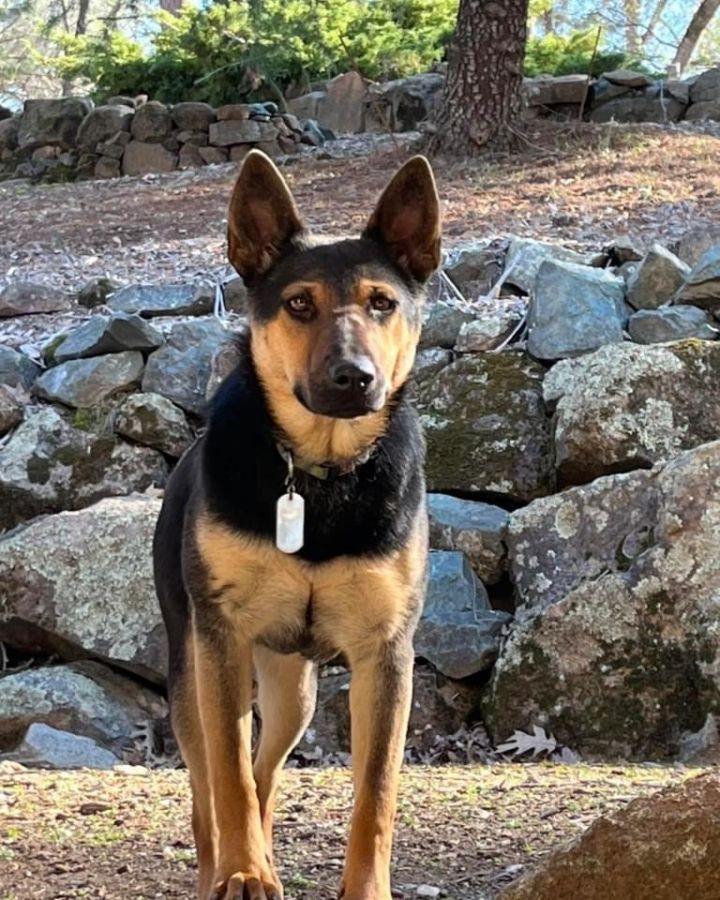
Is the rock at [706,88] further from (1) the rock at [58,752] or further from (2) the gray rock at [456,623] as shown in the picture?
(1) the rock at [58,752]

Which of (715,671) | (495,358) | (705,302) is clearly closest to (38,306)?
(495,358)

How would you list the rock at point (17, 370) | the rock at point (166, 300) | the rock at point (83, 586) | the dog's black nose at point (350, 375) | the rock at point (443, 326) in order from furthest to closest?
the rock at point (166, 300), the rock at point (17, 370), the rock at point (443, 326), the rock at point (83, 586), the dog's black nose at point (350, 375)

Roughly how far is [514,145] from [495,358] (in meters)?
5.86

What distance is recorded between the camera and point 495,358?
360 inches

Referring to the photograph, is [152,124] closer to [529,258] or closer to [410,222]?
[529,258]

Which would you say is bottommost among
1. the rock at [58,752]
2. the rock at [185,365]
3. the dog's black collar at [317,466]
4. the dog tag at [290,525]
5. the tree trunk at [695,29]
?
the rock at [58,752]

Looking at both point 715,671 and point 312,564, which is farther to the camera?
point 715,671

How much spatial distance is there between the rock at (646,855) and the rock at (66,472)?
20.1 feet

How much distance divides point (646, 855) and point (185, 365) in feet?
22.2

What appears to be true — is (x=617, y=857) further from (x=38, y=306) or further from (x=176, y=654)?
(x=38, y=306)

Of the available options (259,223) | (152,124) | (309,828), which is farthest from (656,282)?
(152,124)

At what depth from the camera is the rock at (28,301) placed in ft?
35.6

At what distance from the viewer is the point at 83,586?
7949mm

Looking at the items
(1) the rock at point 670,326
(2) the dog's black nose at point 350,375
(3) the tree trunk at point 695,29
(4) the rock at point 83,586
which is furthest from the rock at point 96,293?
(3) the tree trunk at point 695,29
